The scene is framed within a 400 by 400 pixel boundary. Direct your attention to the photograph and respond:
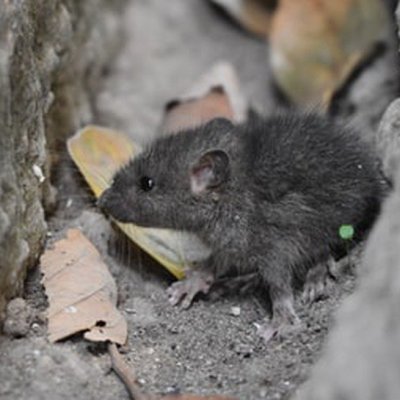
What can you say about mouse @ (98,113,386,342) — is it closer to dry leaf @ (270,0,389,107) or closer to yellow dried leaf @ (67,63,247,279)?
yellow dried leaf @ (67,63,247,279)

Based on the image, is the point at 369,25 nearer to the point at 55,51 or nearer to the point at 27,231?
the point at 55,51

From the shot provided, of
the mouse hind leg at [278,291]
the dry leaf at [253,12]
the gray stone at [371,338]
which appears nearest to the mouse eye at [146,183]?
the mouse hind leg at [278,291]

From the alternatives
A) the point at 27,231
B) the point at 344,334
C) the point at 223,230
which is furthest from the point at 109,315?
the point at 344,334

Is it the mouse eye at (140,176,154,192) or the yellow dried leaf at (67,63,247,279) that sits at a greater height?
the mouse eye at (140,176,154,192)

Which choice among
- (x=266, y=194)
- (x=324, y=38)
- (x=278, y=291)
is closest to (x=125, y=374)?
(x=278, y=291)

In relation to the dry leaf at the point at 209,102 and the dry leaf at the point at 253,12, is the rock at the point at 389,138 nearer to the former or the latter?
the dry leaf at the point at 209,102

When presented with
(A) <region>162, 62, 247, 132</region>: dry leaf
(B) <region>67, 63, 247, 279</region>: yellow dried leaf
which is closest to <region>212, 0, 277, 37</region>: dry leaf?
(A) <region>162, 62, 247, 132</region>: dry leaf

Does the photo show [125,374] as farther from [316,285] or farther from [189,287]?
[316,285]
